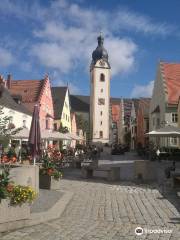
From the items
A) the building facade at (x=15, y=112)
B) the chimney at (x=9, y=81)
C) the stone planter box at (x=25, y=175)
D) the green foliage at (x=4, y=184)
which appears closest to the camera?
the green foliage at (x=4, y=184)

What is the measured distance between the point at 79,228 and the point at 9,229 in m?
1.39

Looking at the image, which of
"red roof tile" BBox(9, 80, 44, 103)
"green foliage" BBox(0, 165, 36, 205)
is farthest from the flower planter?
"red roof tile" BBox(9, 80, 44, 103)

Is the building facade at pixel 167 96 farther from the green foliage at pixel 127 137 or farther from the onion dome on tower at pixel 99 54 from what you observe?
the onion dome on tower at pixel 99 54

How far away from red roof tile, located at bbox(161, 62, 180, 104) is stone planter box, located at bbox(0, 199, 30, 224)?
44755mm

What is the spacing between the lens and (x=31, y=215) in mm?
9172

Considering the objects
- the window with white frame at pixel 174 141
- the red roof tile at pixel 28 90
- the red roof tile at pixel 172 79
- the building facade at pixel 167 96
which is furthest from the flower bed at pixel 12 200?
the red roof tile at pixel 172 79

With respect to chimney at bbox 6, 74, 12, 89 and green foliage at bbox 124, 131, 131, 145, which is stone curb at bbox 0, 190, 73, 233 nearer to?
chimney at bbox 6, 74, 12, 89

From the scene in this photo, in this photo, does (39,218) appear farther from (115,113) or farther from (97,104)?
(115,113)

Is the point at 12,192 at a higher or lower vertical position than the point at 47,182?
higher

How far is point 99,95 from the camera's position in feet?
352

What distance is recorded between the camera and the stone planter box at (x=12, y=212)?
8172 millimetres

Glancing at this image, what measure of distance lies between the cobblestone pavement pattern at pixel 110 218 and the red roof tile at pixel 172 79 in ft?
126

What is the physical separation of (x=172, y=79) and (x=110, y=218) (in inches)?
1846

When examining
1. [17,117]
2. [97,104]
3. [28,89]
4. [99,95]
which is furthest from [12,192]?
[99,95]
